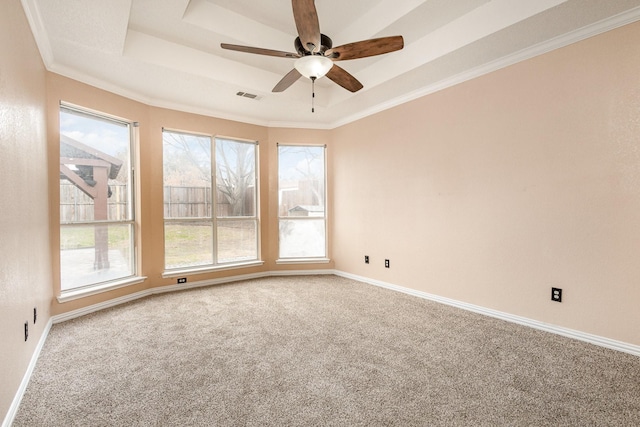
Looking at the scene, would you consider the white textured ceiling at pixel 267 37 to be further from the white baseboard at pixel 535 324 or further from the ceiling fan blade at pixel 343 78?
the white baseboard at pixel 535 324

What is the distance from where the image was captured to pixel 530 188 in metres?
2.76

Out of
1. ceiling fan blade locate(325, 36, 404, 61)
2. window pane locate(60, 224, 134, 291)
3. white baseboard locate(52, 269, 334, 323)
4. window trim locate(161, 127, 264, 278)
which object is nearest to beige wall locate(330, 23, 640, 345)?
ceiling fan blade locate(325, 36, 404, 61)

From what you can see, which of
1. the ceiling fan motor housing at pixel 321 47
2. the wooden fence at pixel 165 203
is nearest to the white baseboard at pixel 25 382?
the wooden fence at pixel 165 203

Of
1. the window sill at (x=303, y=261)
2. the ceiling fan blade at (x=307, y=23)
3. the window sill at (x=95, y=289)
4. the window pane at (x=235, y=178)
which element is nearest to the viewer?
the ceiling fan blade at (x=307, y=23)

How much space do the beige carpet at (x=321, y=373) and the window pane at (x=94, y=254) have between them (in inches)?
19.6

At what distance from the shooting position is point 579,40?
8.00ft

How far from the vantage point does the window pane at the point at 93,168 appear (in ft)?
10.1

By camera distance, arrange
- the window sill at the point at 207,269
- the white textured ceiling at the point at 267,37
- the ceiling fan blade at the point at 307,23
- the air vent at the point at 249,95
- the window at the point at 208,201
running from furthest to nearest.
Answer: the window at the point at 208,201
the window sill at the point at 207,269
the air vent at the point at 249,95
the white textured ceiling at the point at 267,37
the ceiling fan blade at the point at 307,23

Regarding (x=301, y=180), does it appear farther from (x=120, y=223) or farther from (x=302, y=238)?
(x=120, y=223)

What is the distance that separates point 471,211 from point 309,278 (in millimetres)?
2631

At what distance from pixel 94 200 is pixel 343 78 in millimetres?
3114

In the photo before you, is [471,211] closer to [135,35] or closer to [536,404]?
[536,404]

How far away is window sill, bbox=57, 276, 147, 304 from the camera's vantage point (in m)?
3.01

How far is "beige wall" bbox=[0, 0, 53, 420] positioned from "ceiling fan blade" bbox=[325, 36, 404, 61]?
2.02 m
